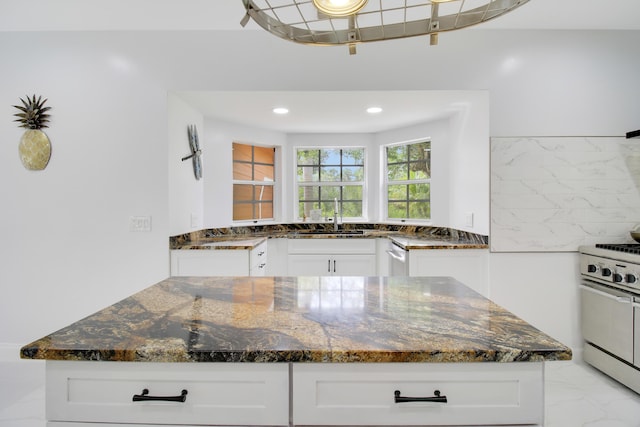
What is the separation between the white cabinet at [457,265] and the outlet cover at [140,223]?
2048 mm

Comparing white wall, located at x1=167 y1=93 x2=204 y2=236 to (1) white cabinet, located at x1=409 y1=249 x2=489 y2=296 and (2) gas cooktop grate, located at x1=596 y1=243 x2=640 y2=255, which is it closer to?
(1) white cabinet, located at x1=409 y1=249 x2=489 y2=296

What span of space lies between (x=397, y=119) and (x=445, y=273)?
1.70 meters

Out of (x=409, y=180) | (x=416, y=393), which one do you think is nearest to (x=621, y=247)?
(x=409, y=180)

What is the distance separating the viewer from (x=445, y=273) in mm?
2748

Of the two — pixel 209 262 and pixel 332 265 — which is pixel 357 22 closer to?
pixel 209 262

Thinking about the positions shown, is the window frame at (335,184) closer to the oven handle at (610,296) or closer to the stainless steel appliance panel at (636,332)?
the oven handle at (610,296)

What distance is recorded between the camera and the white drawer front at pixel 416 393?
0.87 meters

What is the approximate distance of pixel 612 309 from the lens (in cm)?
236

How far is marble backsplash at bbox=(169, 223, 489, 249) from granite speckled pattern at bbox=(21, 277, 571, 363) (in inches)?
64.0

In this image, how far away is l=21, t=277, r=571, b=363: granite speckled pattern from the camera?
0.85 meters

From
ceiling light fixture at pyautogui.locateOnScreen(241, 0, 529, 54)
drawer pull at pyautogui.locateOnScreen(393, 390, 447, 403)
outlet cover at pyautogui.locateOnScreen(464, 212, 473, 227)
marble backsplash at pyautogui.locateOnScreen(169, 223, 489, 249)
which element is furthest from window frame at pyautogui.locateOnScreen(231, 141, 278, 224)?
drawer pull at pyautogui.locateOnScreen(393, 390, 447, 403)

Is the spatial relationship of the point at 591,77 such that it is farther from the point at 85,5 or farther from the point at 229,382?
the point at 85,5

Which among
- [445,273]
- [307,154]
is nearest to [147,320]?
[445,273]

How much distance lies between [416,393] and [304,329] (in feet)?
1.08
